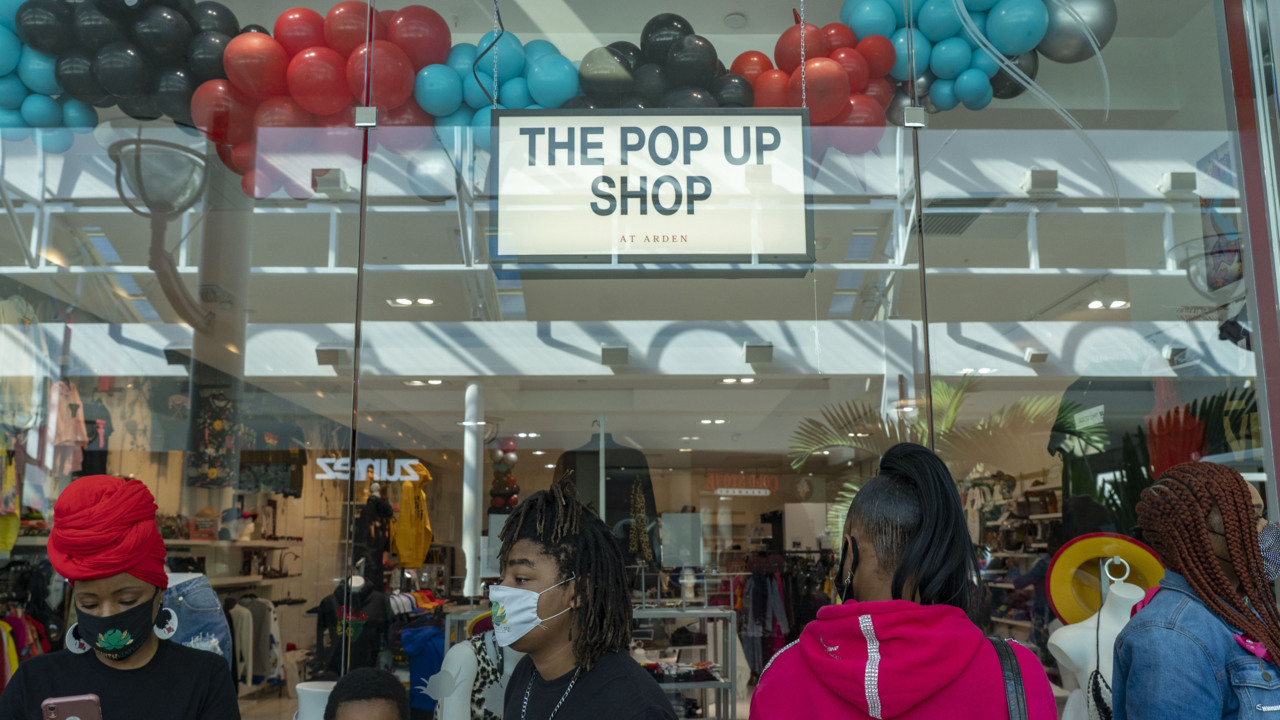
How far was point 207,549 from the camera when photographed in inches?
150

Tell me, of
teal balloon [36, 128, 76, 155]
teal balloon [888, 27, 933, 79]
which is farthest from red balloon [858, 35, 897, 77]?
teal balloon [36, 128, 76, 155]

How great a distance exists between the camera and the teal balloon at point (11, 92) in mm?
3713

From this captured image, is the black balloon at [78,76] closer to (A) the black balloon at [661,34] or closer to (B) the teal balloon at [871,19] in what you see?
(A) the black balloon at [661,34]

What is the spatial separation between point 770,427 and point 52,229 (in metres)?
2.91

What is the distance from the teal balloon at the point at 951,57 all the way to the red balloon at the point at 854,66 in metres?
0.27

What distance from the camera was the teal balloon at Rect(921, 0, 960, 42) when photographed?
12.3 feet

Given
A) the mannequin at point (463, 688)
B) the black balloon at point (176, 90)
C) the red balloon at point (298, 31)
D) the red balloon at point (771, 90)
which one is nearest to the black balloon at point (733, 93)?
the red balloon at point (771, 90)

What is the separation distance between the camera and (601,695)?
1723 mm

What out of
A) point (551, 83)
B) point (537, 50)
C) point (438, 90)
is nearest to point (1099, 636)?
point (551, 83)

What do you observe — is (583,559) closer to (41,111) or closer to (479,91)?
(479,91)

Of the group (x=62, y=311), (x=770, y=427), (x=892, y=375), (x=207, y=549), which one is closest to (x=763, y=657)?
(x=770, y=427)

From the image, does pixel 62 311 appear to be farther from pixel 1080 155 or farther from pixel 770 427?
pixel 1080 155

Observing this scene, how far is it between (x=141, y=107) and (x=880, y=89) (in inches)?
113

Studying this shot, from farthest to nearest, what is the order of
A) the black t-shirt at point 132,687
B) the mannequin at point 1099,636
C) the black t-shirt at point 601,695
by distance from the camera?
the mannequin at point 1099,636 → the black t-shirt at point 132,687 → the black t-shirt at point 601,695
